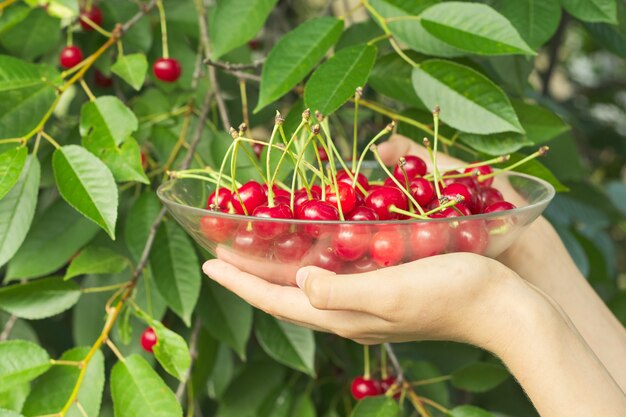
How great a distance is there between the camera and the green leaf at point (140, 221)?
1.02m

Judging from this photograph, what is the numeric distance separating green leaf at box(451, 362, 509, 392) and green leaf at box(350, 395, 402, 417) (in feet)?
0.71

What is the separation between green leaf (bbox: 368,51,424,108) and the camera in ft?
3.32

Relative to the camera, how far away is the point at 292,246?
70 cm

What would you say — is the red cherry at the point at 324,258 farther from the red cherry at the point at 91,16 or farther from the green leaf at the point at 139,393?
the red cherry at the point at 91,16

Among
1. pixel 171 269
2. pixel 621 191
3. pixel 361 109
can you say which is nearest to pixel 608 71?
pixel 621 191

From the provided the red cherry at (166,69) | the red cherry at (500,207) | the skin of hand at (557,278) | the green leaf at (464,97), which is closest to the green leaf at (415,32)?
the green leaf at (464,97)

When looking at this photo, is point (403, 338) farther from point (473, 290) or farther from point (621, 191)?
point (621, 191)

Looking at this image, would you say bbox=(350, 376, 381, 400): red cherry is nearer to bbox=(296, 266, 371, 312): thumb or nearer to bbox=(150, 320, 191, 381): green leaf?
bbox=(150, 320, 191, 381): green leaf

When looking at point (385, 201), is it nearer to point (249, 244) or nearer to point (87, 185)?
point (249, 244)

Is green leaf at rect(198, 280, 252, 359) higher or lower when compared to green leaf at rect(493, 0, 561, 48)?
lower

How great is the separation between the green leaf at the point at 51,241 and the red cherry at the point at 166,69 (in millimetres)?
232

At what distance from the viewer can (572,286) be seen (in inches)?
40.9

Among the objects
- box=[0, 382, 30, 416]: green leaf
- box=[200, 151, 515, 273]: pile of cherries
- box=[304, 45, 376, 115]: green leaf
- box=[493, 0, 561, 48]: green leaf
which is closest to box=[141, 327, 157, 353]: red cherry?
box=[0, 382, 30, 416]: green leaf

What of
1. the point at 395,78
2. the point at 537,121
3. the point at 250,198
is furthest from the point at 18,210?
the point at 537,121
